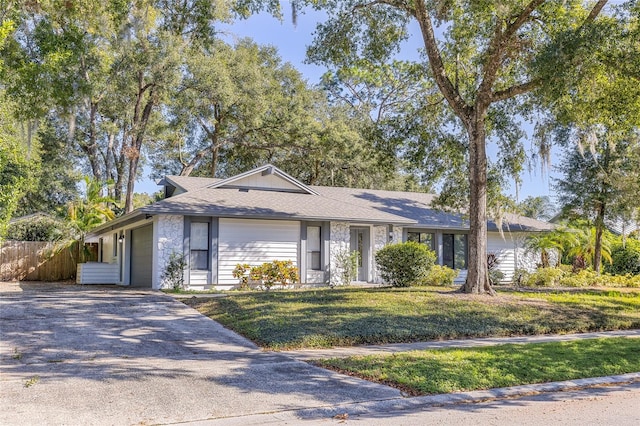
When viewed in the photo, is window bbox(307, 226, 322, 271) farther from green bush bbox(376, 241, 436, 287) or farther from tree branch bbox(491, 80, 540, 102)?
tree branch bbox(491, 80, 540, 102)

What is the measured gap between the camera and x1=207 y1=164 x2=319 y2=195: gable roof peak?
21984 millimetres

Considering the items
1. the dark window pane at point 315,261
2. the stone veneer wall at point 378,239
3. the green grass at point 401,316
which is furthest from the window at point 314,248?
the green grass at point 401,316

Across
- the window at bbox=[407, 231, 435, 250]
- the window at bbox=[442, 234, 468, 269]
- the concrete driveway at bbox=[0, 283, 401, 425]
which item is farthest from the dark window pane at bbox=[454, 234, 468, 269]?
the concrete driveway at bbox=[0, 283, 401, 425]

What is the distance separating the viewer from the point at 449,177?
18391 millimetres

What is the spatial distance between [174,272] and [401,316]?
8.81 m

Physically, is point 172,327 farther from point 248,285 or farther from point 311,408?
point 248,285

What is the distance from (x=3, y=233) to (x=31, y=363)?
2.69 metres

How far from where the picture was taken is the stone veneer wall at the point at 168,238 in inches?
710

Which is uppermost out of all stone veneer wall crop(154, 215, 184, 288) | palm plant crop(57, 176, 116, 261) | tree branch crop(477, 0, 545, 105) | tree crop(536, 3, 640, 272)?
tree branch crop(477, 0, 545, 105)

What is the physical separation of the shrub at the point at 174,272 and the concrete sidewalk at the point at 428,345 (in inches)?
371

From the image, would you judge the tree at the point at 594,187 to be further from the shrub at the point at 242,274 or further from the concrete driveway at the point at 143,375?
the concrete driveway at the point at 143,375

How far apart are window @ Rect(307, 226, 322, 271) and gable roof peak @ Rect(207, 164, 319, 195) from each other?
311 cm

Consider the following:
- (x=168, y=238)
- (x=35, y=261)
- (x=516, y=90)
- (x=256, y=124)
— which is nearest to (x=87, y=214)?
(x=35, y=261)

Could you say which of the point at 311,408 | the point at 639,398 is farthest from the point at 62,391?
the point at 639,398
